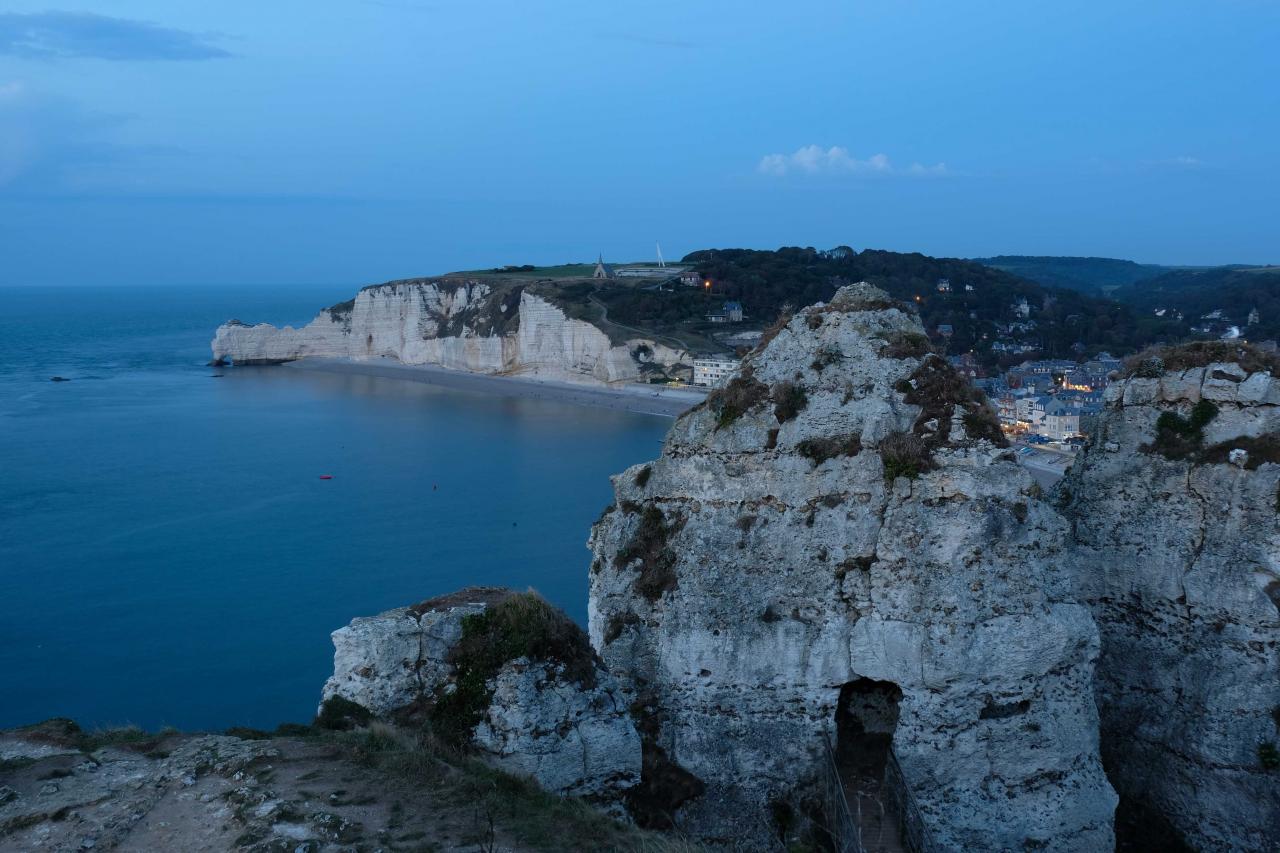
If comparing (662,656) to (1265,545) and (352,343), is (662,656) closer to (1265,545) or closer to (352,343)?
(1265,545)

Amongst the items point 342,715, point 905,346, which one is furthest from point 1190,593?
point 342,715

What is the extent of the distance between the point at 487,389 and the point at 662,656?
78.2 m

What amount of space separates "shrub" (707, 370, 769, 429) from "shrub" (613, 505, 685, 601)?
143 centimetres

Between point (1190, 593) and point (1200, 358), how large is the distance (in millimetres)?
3151

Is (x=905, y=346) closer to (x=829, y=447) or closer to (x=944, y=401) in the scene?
(x=944, y=401)

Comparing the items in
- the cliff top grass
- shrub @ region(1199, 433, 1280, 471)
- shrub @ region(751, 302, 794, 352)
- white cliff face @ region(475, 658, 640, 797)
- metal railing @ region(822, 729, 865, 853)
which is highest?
shrub @ region(751, 302, 794, 352)

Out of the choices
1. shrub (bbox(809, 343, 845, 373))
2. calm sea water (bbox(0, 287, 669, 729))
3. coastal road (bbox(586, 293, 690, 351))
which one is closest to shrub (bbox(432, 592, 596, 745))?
shrub (bbox(809, 343, 845, 373))

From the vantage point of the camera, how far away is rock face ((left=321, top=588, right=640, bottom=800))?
9.86 metres

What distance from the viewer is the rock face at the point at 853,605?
414 inches

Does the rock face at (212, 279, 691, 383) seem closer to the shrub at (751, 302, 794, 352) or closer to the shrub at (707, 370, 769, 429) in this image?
the shrub at (751, 302, 794, 352)

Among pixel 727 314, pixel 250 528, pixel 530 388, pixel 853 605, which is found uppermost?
pixel 727 314

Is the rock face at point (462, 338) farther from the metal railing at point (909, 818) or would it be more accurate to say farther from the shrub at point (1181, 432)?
the metal railing at point (909, 818)

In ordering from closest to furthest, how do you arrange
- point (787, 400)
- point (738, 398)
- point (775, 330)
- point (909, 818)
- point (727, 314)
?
point (909, 818), point (787, 400), point (738, 398), point (775, 330), point (727, 314)

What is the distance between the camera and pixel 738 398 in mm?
12305
